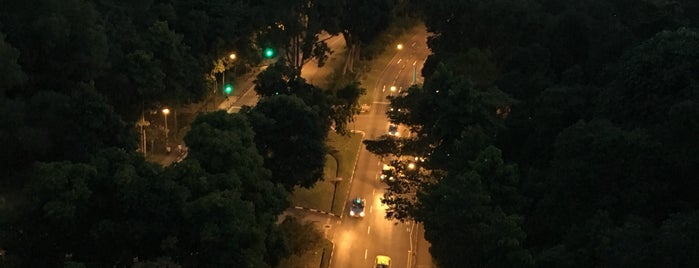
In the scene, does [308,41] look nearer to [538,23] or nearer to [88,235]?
[538,23]

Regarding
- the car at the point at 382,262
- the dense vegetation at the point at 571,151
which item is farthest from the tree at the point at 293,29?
the car at the point at 382,262

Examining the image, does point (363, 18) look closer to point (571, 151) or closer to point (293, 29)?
point (293, 29)

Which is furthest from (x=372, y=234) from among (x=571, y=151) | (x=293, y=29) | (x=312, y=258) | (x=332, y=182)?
(x=293, y=29)

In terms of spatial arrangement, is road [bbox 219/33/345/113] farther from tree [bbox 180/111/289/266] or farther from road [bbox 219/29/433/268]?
tree [bbox 180/111/289/266]

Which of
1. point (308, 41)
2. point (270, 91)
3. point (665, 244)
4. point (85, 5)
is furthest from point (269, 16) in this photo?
point (665, 244)

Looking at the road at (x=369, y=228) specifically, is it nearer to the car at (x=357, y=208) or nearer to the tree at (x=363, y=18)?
the car at (x=357, y=208)

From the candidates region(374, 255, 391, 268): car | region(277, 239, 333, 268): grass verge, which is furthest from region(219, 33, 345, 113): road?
region(374, 255, 391, 268): car
